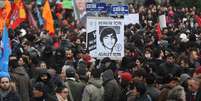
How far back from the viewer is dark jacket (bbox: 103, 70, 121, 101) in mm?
13656

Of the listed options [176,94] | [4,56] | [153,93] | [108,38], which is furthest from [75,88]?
[108,38]

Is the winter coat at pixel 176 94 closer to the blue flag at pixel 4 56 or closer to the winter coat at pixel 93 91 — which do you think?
the winter coat at pixel 93 91

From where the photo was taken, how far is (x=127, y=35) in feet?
77.2

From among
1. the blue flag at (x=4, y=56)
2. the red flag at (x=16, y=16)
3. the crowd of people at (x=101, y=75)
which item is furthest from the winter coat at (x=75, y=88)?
the red flag at (x=16, y=16)

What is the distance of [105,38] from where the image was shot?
16.9 meters

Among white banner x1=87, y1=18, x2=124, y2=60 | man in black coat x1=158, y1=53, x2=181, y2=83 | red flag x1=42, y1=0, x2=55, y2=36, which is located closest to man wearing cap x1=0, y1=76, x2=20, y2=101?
man in black coat x1=158, y1=53, x2=181, y2=83

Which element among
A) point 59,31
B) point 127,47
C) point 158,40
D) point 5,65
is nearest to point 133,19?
point 59,31

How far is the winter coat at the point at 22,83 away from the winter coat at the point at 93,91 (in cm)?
100

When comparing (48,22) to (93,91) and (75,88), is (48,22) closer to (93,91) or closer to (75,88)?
(75,88)

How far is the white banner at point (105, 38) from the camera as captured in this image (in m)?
16.8

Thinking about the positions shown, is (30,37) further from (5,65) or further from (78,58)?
(5,65)

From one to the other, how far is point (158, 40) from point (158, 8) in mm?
12555

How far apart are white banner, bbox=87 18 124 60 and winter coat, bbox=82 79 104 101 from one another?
127 inches

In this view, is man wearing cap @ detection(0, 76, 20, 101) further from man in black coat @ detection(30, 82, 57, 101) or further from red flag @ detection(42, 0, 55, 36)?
red flag @ detection(42, 0, 55, 36)
